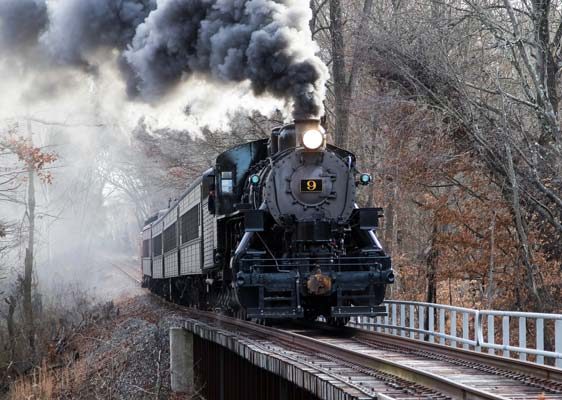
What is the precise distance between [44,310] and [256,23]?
1630cm

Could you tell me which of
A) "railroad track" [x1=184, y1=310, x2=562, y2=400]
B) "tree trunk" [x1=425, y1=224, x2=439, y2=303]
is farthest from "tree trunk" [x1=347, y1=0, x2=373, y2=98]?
"railroad track" [x1=184, y1=310, x2=562, y2=400]

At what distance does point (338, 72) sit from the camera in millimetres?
23969

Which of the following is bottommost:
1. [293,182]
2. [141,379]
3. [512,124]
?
[141,379]

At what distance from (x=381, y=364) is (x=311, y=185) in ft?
16.4

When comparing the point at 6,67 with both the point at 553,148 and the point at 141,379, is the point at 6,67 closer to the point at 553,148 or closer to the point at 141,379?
the point at 141,379

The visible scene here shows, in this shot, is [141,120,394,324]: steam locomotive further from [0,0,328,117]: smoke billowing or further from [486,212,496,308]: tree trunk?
[486,212,496,308]: tree trunk

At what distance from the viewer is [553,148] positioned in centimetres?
1719

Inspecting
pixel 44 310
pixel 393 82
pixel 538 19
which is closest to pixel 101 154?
pixel 44 310

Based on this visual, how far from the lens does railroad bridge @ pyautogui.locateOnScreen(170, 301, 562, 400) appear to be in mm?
7062

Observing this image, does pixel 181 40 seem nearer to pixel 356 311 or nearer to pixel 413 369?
pixel 356 311

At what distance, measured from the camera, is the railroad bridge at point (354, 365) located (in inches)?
278

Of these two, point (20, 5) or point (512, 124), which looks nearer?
point (20, 5)

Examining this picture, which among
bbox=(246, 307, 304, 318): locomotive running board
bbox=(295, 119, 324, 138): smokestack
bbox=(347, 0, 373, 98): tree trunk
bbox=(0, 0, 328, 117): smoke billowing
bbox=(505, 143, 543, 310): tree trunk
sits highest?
bbox=(347, 0, 373, 98): tree trunk

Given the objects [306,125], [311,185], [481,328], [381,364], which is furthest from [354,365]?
[306,125]
